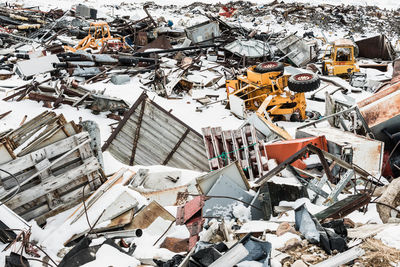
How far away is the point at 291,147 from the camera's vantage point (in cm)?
594

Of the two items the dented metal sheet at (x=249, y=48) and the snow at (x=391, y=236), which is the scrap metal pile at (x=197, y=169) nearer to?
the snow at (x=391, y=236)

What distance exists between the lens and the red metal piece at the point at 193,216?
12.0 feet

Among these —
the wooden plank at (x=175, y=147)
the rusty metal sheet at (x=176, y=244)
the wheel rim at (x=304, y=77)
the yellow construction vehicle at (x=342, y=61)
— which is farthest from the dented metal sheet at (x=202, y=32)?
the rusty metal sheet at (x=176, y=244)

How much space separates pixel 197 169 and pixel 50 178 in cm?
302

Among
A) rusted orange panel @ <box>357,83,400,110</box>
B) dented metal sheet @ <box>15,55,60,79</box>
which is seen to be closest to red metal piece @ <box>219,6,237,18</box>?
dented metal sheet @ <box>15,55,60,79</box>

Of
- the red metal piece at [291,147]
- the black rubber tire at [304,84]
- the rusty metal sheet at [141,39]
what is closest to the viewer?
the red metal piece at [291,147]

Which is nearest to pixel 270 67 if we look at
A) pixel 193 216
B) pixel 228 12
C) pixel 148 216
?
pixel 148 216

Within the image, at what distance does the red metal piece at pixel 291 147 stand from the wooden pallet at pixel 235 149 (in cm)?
32

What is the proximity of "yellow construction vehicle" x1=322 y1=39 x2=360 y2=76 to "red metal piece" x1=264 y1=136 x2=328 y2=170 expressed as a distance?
8747mm

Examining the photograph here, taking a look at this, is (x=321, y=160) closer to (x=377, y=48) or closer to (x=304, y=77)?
(x=304, y=77)

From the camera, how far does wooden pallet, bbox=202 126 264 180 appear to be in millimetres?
6105

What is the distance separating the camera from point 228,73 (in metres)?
14.5

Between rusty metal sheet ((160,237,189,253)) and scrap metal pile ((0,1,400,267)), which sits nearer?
scrap metal pile ((0,1,400,267))

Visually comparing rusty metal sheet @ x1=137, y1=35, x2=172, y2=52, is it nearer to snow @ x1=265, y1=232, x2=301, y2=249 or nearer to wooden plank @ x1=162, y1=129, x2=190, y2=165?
wooden plank @ x1=162, y1=129, x2=190, y2=165
